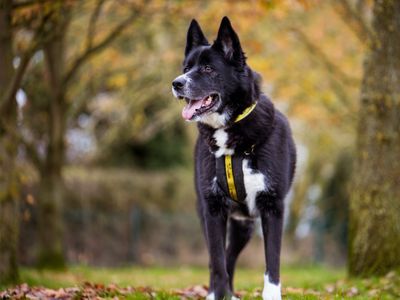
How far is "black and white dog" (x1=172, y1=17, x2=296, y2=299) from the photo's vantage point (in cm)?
474

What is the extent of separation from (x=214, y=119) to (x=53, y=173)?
296 inches

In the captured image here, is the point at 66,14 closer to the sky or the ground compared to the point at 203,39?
closer to the sky

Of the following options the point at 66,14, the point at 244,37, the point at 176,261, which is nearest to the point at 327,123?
the point at 244,37

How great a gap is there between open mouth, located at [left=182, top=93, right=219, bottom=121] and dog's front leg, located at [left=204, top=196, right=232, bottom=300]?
700 millimetres

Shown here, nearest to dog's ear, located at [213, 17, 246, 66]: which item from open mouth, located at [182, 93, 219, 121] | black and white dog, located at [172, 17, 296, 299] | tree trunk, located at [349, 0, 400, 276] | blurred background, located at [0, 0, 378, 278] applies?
black and white dog, located at [172, 17, 296, 299]

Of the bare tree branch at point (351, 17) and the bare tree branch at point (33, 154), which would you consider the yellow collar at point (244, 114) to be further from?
the bare tree branch at point (33, 154)

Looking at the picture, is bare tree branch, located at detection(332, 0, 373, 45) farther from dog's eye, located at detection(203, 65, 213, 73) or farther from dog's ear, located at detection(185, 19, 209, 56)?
dog's eye, located at detection(203, 65, 213, 73)

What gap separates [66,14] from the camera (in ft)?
30.8

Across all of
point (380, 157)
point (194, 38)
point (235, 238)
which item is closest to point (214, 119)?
point (194, 38)

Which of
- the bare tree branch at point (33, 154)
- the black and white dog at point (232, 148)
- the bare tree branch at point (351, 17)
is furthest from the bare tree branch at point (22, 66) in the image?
the bare tree branch at point (351, 17)

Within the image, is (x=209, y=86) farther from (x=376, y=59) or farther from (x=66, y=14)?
(x=66, y=14)

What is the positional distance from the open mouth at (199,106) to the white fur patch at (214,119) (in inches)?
2.2

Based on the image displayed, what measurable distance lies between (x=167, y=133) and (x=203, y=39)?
14.0 m

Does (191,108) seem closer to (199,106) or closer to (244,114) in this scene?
(199,106)
